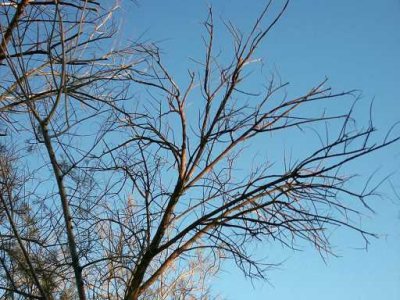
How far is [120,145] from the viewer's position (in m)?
3.85

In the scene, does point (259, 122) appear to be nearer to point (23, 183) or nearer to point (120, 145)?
point (120, 145)

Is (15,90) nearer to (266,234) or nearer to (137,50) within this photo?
(137,50)

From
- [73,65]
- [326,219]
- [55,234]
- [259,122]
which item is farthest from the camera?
[73,65]

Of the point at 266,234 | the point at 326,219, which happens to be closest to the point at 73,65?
the point at 266,234

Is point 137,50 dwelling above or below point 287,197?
above

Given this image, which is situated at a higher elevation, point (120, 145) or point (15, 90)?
point (15, 90)

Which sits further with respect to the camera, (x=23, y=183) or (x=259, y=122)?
(x=23, y=183)

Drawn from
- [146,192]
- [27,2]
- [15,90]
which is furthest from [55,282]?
[27,2]

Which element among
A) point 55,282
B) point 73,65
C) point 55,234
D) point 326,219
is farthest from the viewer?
point 73,65

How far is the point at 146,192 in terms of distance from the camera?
3.80m

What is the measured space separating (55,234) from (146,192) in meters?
0.98

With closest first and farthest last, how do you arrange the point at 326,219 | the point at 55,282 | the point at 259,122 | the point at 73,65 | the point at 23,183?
the point at 326,219 → the point at 259,122 → the point at 55,282 → the point at 73,65 → the point at 23,183

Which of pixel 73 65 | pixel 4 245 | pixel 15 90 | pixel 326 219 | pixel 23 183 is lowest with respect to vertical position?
pixel 326 219

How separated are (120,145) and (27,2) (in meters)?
1.58
